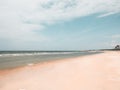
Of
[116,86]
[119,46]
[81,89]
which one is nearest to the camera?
[81,89]

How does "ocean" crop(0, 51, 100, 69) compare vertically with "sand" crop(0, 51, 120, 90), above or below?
below

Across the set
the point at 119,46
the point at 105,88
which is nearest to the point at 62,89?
the point at 105,88

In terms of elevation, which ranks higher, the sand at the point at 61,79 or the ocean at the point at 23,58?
the sand at the point at 61,79

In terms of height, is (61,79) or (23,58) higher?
(61,79)

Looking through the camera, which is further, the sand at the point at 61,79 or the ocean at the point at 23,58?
the ocean at the point at 23,58

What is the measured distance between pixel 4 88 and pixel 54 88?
1.96 metres

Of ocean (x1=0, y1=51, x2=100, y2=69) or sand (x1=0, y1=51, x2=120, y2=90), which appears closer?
sand (x1=0, y1=51, x2=120, y2=90)

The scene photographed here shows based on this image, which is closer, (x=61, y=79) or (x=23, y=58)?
(x=61, y=79)

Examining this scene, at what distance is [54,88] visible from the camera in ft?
20.8

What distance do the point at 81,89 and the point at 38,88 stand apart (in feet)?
5.34

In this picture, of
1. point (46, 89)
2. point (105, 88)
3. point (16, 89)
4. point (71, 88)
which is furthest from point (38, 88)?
point (105, 88)

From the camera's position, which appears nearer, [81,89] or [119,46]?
[81,89]

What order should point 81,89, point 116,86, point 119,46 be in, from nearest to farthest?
point 81,89 → point 116,86 → point 119,46

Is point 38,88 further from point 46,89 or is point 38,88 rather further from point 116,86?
point 116,86
